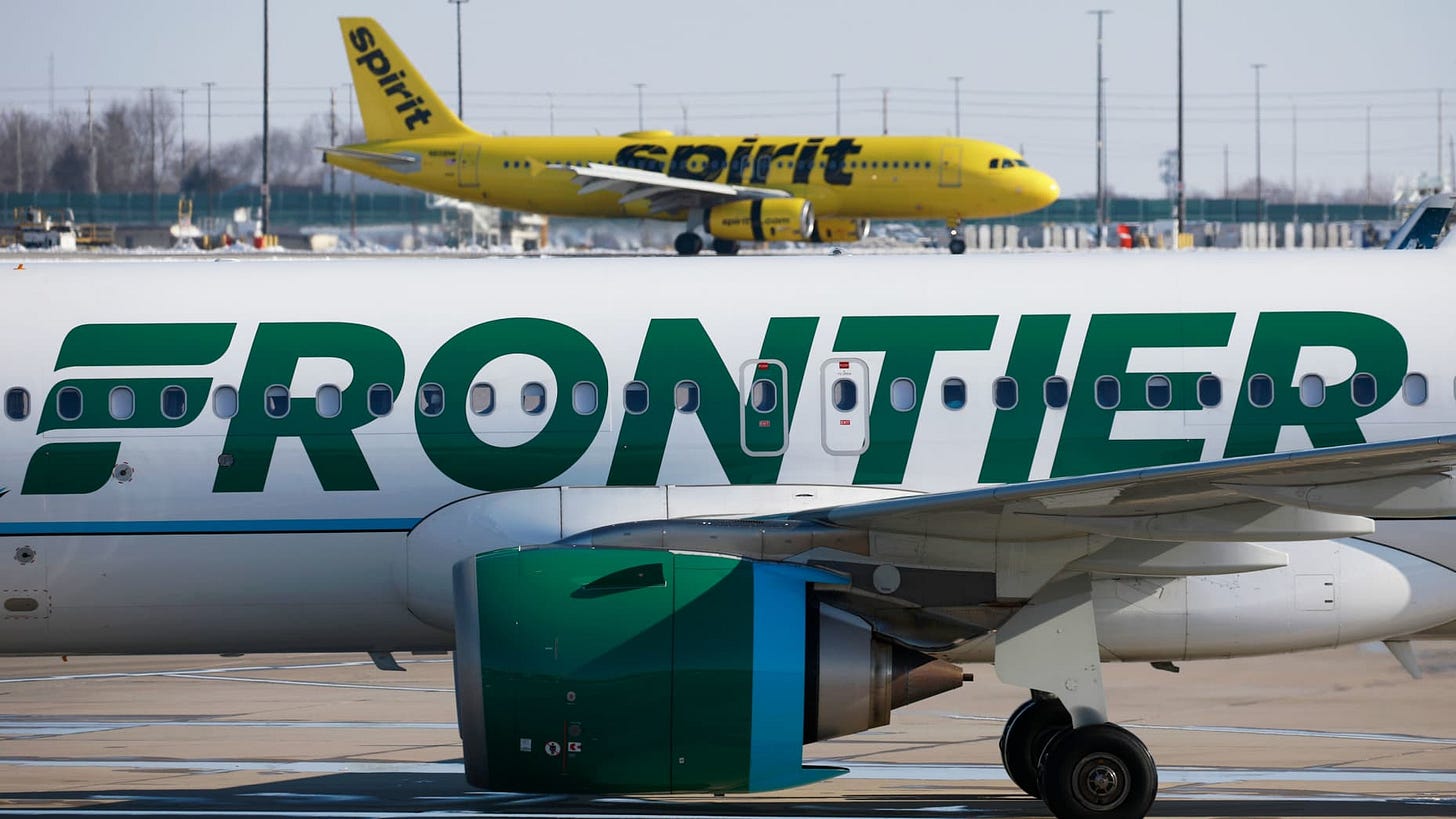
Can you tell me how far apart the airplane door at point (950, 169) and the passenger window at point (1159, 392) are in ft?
162

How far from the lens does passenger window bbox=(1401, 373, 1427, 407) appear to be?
1236cm

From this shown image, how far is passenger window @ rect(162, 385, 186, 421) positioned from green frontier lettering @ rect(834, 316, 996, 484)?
4282 millimetres

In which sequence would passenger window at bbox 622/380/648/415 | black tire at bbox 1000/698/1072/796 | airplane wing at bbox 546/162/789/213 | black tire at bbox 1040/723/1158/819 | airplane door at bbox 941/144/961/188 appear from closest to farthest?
black tire at bbox 1040/723/1158/819 < passenger window at bbox 622/380/648/415 < black tire at bbox 1000/698/1072/796 < airplane wing at bbox 546/162/789/213 < airplane door at bbox 941/144/961/188

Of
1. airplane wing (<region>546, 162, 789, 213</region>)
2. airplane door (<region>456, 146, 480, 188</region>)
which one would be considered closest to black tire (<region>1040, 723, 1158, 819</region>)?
airplane wing (<region>546, 162, 789, 213</region>)

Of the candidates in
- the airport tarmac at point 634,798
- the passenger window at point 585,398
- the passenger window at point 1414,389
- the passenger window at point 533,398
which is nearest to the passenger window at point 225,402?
the passenger window at point 533,398

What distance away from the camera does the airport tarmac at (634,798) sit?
13.3 m

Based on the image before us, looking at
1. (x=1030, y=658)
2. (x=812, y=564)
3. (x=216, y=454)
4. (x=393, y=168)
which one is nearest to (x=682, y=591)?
(x=812, y=564)

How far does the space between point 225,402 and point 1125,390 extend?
19.2 ft

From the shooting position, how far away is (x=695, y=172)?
62531 mm

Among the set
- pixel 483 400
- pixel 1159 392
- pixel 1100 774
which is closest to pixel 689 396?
pixel 483 400

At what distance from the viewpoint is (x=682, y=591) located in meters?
11.1

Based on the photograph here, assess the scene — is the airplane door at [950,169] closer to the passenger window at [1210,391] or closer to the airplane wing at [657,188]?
the airplane wing at [657,188]

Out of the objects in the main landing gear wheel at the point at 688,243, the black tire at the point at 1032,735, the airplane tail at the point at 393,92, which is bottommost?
the black tire at the point at 1032,735

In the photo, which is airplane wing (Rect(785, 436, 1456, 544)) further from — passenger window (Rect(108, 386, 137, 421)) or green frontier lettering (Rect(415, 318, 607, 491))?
passenger window (Rect(108, 386, 137, 421))
